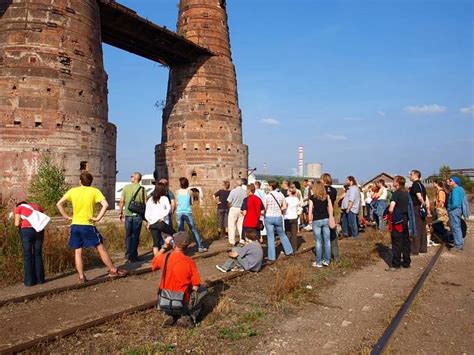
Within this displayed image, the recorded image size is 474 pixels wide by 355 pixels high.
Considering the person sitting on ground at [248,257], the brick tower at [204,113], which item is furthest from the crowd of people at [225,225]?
the brick tower at [204,113]

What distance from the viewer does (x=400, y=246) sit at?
818cm

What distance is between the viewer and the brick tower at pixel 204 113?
23.8 metres

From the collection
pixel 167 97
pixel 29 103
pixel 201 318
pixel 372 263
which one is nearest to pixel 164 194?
pixel 201 318

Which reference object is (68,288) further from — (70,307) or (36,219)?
(36,219)

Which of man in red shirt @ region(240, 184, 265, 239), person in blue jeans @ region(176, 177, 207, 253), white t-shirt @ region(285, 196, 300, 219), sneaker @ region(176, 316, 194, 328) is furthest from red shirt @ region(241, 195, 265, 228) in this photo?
sneaker @ region(176, 316, 194, 328)

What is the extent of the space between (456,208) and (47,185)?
1382 centimetres

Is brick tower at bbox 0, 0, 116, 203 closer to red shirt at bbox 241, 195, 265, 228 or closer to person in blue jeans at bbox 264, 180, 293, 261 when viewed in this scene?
red shirt at bbox 241, 195, 265, 228

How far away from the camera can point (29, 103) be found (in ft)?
51.1

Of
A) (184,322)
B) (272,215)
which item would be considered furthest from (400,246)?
(184,322)

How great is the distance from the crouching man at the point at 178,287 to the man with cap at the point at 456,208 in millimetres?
8184

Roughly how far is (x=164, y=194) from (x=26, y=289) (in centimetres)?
291

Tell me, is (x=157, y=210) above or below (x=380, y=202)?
above

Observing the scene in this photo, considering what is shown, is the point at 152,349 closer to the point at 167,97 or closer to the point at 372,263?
the point at 372,263

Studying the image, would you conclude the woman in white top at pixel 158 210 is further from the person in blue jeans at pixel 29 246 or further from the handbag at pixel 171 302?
the handbag at pixel 171 302
